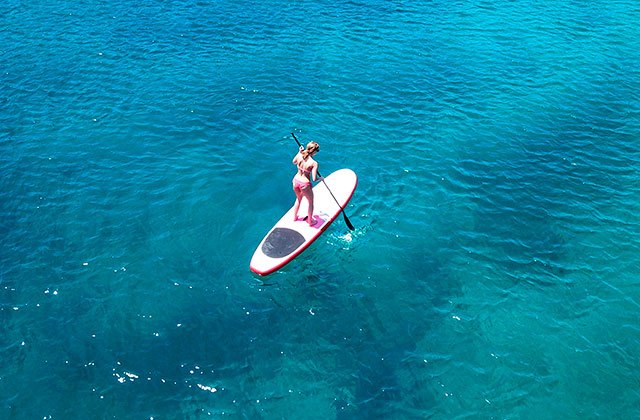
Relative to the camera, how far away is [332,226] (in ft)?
80.0

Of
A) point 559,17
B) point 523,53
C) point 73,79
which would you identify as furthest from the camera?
point 559,17

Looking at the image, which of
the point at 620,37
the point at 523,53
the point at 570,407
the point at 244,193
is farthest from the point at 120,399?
the point at 620,37

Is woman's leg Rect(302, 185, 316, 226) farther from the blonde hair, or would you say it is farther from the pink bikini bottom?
the blonde hair

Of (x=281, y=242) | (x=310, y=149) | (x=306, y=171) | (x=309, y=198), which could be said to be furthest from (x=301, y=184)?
(x=281, y=242)

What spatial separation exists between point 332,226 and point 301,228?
179 centimetres

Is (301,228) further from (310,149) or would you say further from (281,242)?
(310,149)

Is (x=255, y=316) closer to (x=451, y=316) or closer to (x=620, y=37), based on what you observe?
(x=451, y=316)

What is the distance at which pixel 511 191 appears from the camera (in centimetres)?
2652

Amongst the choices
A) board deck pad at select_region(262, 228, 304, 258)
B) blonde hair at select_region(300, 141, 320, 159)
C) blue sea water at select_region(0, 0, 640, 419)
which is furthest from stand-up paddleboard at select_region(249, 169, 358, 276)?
blonde hair at select_region(300, 141, 320, 159)

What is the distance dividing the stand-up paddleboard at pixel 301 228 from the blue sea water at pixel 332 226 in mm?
689

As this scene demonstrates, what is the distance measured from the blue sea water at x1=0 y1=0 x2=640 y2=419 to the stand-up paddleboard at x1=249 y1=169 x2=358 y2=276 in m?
0.69

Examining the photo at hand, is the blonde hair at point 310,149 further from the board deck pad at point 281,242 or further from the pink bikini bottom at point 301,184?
the board deck pad at point 281,242

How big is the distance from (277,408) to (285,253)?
6.48m

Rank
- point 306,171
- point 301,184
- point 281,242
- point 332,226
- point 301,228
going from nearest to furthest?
point 306,171 < point 301,184 < point 281,242 < point 301,228 < point 332,226
